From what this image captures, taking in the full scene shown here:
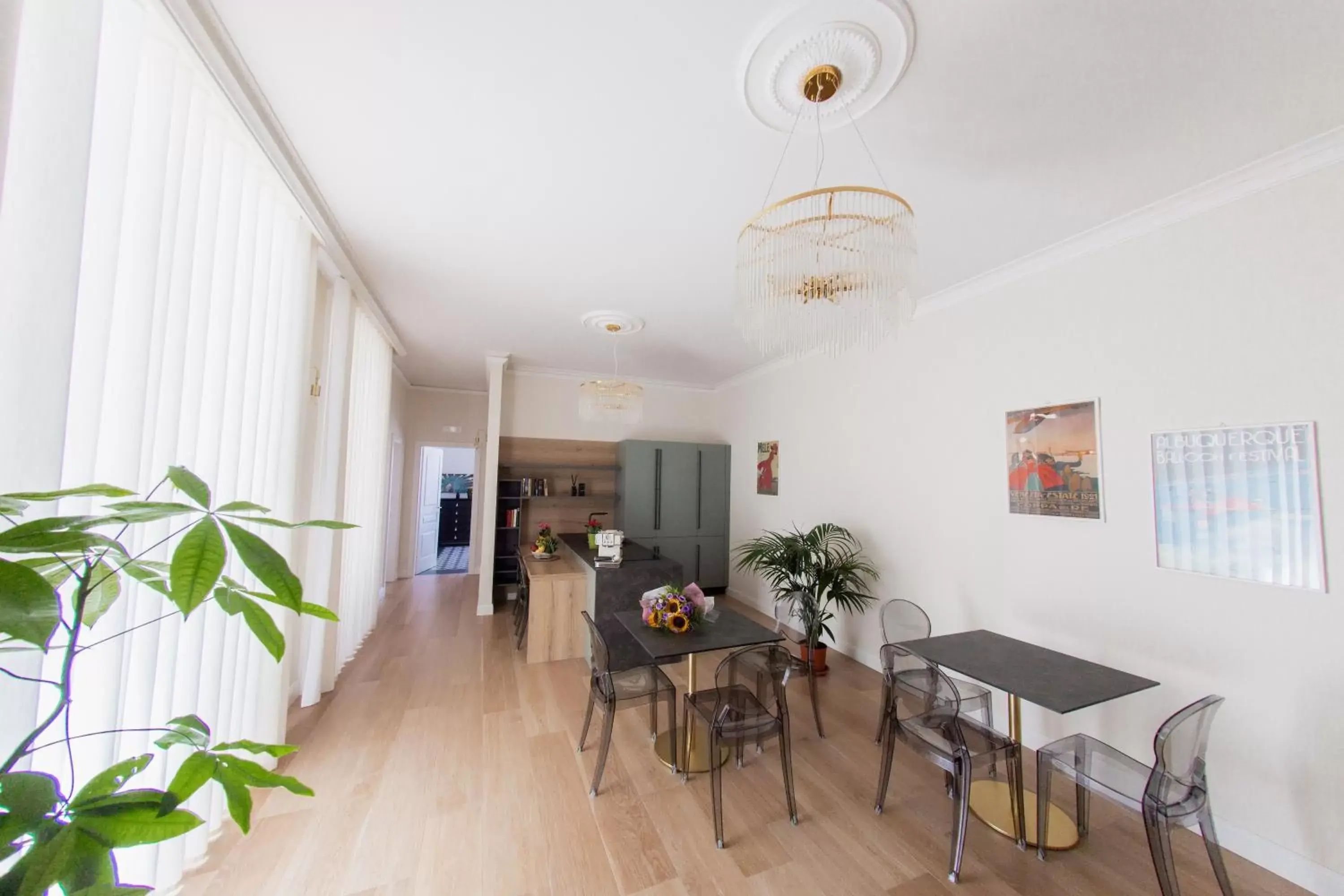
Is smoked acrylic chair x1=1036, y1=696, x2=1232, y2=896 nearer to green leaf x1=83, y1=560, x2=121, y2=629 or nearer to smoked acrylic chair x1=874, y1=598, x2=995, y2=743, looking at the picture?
smoked acrylic chair x1=874, y1=598, x2=995, y2=743

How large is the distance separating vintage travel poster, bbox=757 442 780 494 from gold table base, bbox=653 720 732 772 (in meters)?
2.89

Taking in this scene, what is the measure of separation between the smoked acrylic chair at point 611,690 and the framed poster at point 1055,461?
229cm

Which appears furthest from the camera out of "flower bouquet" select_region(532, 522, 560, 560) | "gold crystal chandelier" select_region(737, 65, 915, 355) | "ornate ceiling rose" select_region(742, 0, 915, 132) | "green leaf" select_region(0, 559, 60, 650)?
"flower bouquet" select_region(532, 522, 560, 560)

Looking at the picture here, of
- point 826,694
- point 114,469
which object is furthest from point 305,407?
point 826,694

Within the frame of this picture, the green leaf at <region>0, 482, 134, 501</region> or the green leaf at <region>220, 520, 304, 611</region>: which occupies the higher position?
the green leaf at <region>0, 482, 134, 501</region>


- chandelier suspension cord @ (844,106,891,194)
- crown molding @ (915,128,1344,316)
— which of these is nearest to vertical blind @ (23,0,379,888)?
chandelier suspension cord @ (844,106,891,194)

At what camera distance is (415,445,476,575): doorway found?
23.0 feet

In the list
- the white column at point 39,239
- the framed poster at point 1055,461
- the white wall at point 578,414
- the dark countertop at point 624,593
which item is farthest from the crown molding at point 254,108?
the framed poster at point 1055,461

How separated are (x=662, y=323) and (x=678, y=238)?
142 cm

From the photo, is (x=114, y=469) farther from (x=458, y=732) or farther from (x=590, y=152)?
(x=458, y=732)

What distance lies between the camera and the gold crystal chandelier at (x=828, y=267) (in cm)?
158

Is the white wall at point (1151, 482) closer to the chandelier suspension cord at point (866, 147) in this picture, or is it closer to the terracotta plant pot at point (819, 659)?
the terracotta plant pot at point (819, 659)

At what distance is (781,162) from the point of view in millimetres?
1981

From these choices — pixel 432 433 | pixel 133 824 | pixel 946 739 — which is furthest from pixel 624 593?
pixel 432 433
